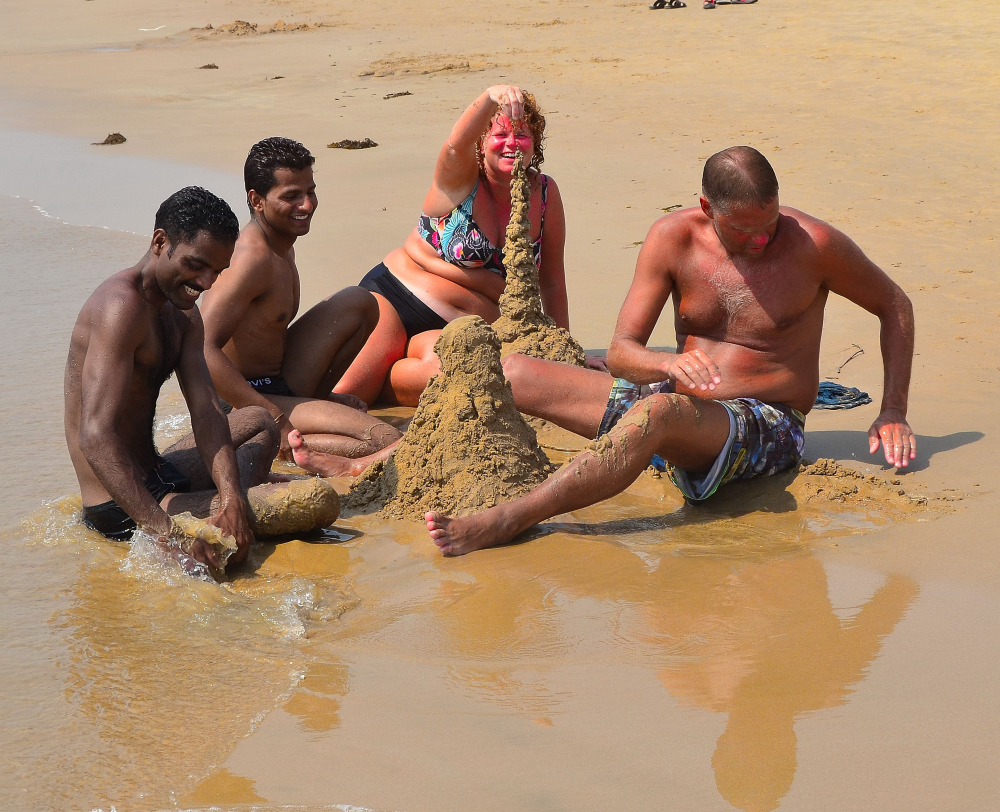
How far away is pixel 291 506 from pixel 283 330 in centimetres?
136

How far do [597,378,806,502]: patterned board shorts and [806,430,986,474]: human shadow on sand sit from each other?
32 cm

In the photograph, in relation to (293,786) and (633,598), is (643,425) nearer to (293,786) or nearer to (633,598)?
(633,598)

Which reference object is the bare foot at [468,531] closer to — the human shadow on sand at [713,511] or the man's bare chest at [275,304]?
the human shadow on sand at [713,511]

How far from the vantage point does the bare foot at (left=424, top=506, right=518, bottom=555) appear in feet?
11.1

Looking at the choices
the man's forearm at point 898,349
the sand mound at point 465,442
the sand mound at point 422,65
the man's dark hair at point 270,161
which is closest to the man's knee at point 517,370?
the sand mound at point 465,442

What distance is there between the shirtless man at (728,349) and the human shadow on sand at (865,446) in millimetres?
192

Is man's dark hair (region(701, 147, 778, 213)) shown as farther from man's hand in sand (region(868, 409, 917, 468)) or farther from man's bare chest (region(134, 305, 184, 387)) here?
man's bare chest (region(134, 305, 184, 387))

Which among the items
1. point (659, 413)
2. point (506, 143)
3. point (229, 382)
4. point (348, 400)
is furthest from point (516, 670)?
point (506, 143)

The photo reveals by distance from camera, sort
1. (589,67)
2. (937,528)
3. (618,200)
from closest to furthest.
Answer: (937,528), (618,200), (589,67)

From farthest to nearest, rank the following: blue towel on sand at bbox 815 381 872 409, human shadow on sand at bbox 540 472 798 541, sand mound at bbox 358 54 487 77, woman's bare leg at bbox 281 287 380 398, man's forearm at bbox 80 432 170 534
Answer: sand mound at bbox 358 54 487 77, woman's bare leg at bbox 281 287 380 398, blue towel on sand at bbox 815 381 872 409, human shadow on sand at bbox 540 472 798 541, man's forearm at bbox 80 432 170 534

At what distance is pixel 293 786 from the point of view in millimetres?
2275

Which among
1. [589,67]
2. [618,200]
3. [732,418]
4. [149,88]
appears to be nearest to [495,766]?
[732,418]

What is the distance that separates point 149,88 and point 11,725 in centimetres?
1373

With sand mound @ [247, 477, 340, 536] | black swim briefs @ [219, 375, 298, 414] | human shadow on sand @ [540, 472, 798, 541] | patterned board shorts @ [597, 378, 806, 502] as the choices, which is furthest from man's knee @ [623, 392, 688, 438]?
black swim briefs @ [219, 375, 298, 414]
